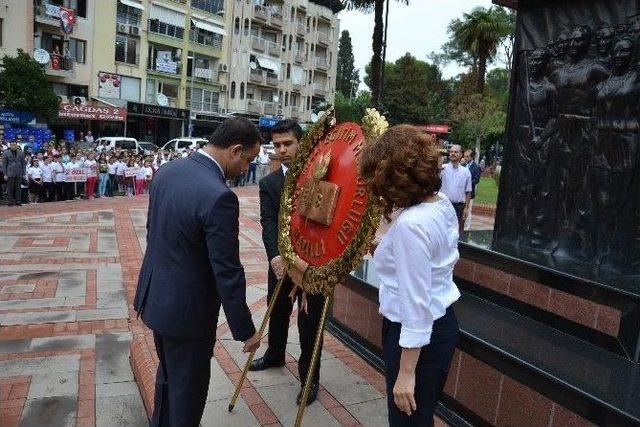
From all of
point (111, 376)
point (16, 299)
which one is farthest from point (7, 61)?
point (111, 376)

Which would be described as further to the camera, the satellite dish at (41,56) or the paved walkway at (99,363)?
the satellite dish at (41,56)

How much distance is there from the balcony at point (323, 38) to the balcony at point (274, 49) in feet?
20.4

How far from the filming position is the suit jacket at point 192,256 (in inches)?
92.4

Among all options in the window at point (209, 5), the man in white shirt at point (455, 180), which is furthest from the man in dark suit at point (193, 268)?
the window at point (209, 5)

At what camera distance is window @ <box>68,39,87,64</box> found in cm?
2900

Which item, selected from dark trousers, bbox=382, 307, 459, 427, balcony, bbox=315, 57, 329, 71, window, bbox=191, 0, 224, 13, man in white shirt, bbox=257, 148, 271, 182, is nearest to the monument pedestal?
dark trousers, bbox=382, 307, 459, 427

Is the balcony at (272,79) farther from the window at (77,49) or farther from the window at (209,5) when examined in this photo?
the window at (77,49)

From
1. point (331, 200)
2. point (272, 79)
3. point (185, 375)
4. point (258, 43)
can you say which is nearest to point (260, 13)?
point (258, 43)

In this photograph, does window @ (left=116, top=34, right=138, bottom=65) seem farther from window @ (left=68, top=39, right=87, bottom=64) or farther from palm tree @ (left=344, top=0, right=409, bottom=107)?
palm tree @ (left=344, top=0, right=409, bottom=107)

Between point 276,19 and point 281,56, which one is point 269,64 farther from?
point 276,19

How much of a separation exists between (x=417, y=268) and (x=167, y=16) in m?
36.4

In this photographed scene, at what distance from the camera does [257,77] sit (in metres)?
42.2

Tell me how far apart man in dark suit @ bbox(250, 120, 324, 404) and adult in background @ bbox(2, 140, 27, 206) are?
1076 centimetres

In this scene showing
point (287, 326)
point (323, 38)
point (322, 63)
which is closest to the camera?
point (287, 326)
